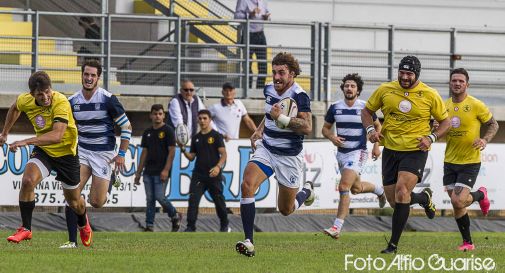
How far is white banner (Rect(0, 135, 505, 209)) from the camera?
22984 millimetres

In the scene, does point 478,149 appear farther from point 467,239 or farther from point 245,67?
point 245,67

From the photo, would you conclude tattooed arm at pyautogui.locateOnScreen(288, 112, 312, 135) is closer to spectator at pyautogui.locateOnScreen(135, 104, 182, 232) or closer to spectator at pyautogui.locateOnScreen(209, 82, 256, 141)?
spectator at pyautogui.locateOnScreen(135, 104, 182, 232)

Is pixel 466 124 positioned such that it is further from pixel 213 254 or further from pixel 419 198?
pixel 213 254

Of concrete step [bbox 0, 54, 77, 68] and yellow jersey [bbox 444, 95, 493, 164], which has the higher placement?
concrete step [bbox 0, 54, 77, 68]

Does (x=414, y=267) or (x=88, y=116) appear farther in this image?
(x=88, y=116)

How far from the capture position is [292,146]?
15367mm

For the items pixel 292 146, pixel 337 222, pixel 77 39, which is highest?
pixel 77 39

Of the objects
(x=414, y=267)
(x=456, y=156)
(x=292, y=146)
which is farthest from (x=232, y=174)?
(x=414, y=267)

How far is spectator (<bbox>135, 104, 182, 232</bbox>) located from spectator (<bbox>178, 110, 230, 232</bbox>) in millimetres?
373

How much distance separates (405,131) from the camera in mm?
15523

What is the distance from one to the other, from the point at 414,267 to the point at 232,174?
11030 millimetres

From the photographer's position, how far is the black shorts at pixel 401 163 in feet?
50.5

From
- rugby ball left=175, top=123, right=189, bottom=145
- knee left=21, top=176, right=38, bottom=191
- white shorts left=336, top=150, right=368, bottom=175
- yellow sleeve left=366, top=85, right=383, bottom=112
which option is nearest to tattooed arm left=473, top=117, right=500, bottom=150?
yellow sleeve left=366, top=85, right=383, bottom=112

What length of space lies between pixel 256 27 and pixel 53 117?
450 inches
